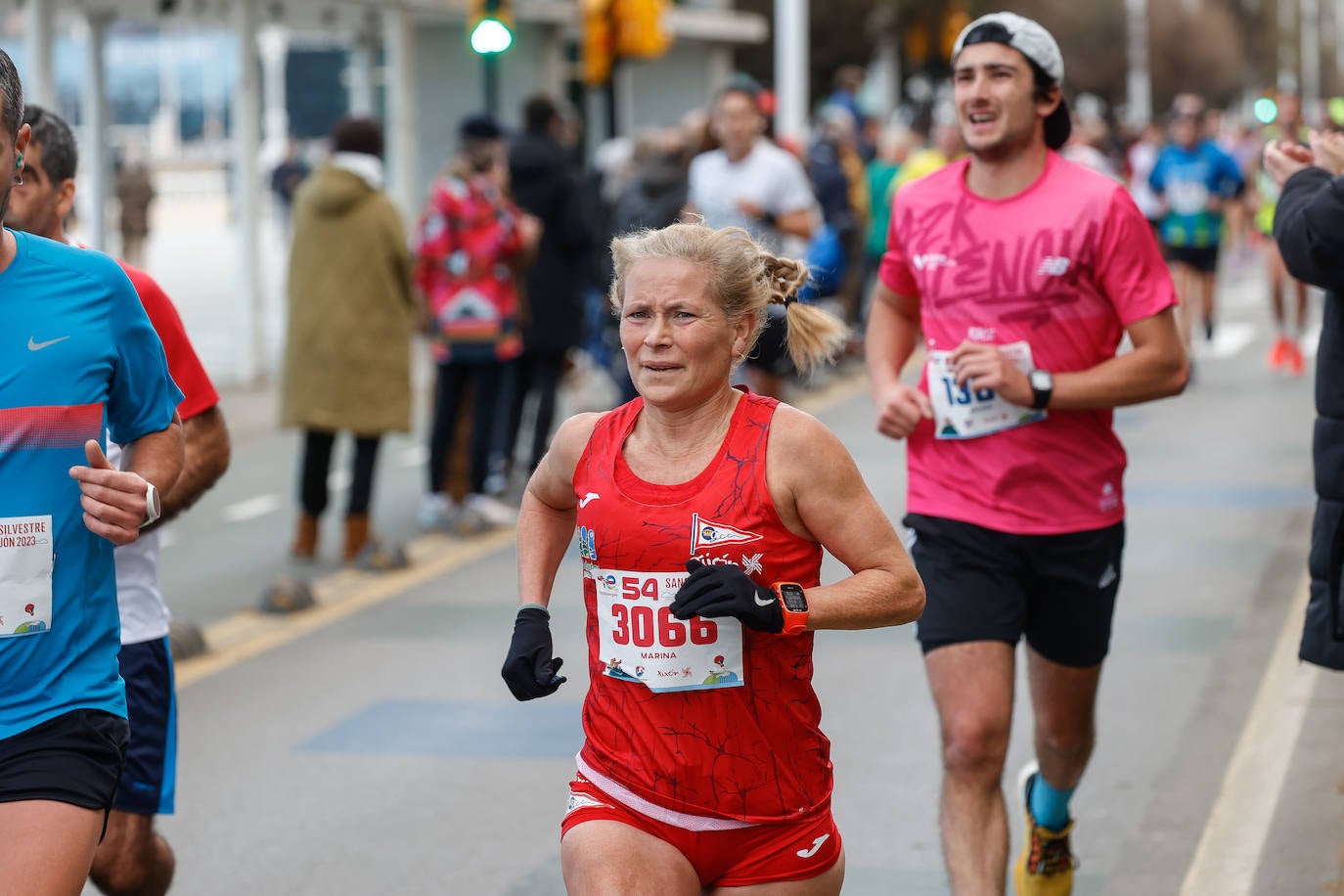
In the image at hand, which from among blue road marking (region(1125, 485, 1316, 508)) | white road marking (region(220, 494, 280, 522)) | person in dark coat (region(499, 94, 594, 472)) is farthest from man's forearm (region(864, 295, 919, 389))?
white road marking (region(220, 494, 280, 522))

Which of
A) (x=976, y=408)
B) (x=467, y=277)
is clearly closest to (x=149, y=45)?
(x=467, y=277)

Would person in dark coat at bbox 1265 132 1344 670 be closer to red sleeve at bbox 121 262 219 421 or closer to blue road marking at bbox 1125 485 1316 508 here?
red sleeve at bbox 121 262 219 421

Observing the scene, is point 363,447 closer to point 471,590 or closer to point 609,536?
point 471,590

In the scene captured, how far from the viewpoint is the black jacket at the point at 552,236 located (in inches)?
458

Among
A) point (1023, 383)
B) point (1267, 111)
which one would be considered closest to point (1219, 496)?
point (1267, 111)

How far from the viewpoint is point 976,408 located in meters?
4.75

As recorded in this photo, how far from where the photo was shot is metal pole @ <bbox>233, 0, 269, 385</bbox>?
57.8 ft

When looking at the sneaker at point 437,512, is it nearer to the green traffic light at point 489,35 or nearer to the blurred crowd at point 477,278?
the blurred crowd at point 477,278

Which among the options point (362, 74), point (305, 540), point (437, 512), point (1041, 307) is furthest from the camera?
point (362, 74)

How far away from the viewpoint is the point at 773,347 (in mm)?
7402

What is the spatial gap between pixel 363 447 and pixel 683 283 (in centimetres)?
694

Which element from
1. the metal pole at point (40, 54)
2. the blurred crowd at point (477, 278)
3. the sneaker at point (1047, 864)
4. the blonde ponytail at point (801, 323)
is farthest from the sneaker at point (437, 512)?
the blonde ponytail at point (801, 323)

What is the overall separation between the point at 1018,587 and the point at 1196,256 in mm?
14533

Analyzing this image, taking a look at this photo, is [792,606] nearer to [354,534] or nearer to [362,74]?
[354,534]
